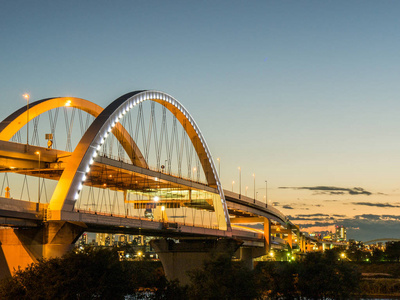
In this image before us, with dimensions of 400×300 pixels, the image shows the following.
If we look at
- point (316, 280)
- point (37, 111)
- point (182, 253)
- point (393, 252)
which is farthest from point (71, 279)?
point (393, 252)

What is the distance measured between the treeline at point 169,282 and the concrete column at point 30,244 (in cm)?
310

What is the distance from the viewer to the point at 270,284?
6394 centimetres

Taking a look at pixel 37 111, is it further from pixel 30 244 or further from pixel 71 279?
pixel 71 279

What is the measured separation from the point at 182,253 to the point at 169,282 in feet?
97.9

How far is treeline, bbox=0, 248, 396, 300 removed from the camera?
38.8 meters

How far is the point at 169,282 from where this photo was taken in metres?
52.5

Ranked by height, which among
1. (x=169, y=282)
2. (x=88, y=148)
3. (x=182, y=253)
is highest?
(x=88, y=148)

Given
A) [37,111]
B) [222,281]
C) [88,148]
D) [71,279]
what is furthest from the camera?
[37,111]

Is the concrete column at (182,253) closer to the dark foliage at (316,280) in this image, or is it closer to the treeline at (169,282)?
the treeline at (169,282)

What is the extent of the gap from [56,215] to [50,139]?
1054 centimetres

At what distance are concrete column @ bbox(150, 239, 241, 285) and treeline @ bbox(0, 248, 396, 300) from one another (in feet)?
42.5

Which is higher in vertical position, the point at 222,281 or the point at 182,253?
the point at 182,253

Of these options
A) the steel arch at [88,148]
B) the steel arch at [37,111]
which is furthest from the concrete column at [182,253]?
the steel arch at [88,148]

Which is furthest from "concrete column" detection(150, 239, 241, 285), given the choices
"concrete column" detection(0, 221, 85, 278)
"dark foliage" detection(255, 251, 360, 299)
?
"concrete column" detection(0, 221, 85, 278)
